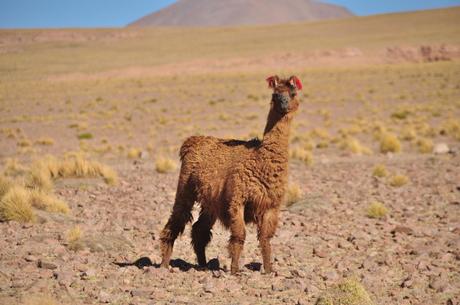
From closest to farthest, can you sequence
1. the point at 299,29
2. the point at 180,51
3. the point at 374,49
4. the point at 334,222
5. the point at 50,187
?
the point at 334,222, the point at 50,187, the point at 374,49, the point at 180,51, the point at 299,29

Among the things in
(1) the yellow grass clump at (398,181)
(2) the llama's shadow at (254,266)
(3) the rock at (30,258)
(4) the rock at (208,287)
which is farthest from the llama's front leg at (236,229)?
(1) the yellow grass clump at (398,181)

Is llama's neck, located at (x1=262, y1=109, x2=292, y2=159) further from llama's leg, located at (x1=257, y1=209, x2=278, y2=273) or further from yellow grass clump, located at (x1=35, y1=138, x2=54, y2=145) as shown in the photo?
yellow grass clump, located at (x1=35, y1=138, x2=54, y2=145)

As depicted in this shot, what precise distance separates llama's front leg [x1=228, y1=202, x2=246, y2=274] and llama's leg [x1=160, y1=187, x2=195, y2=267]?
0.79 meters

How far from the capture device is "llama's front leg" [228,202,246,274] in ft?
20.1

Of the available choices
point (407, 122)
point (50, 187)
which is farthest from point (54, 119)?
point (50, 187)

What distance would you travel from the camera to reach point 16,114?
3312 centimetres

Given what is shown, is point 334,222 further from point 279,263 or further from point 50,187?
point 50,187

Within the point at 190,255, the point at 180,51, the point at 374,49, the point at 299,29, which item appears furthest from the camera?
the point at 299,29

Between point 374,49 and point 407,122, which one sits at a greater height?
point 374,49

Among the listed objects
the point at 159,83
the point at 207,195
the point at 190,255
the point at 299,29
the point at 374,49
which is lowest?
the point at 190,255

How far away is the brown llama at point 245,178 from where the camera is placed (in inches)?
242

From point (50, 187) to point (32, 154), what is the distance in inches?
374

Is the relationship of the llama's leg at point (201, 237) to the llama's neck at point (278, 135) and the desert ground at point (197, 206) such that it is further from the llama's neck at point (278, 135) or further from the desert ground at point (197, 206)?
the llama's neck at point (278, 135)

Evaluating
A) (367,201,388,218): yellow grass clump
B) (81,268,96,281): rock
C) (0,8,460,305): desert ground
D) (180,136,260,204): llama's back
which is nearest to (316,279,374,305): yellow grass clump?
(0,8,460,305): desert ground
